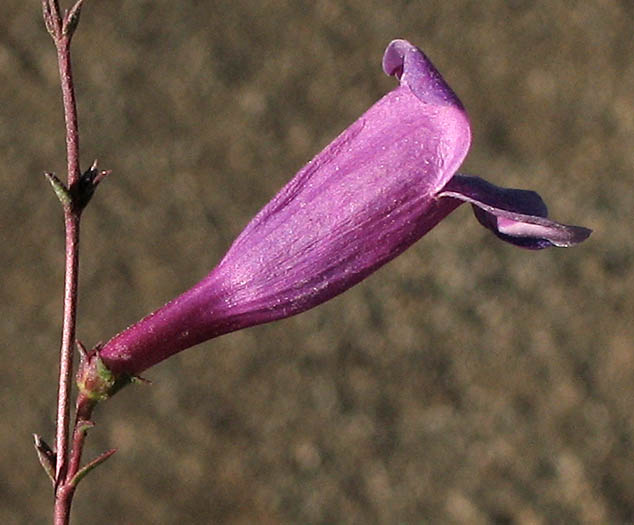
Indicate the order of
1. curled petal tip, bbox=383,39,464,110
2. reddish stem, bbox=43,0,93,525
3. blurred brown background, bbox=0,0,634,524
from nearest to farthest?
reddish stem, bbox=43,0,93,525 → curled petal tip, bbox=383,39,464,110 → blurred brown background, bbox=0,0,634,524

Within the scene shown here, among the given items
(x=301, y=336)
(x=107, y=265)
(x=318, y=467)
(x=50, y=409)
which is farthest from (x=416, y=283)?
(x=50, y=409)

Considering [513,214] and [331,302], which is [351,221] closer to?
[513,214]

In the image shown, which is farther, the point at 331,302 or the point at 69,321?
the point at 331,302

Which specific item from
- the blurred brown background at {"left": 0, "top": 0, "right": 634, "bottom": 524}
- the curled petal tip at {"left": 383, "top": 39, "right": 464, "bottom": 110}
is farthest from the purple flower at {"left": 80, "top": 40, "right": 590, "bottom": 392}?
the blurred brown background at {"left": 0, "top": 0, "right": 634, "bottom": 524}

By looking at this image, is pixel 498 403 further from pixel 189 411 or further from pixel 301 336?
pixel 189 411

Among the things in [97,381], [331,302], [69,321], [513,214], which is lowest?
[331,302]

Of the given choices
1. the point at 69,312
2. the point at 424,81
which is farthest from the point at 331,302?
the point at 69,312

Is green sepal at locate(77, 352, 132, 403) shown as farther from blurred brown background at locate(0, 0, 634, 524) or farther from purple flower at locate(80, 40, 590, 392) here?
blurred brown background at locate(0, 0, 634, 524)
